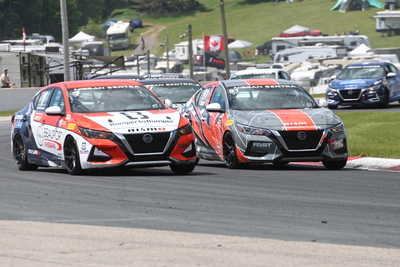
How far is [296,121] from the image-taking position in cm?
1348

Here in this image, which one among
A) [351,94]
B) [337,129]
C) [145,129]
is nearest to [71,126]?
[145,129]

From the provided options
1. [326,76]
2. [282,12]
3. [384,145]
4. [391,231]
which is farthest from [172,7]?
[391,231]

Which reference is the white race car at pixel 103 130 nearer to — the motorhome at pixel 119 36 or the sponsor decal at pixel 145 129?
the sponsor decal at pixel 145 129

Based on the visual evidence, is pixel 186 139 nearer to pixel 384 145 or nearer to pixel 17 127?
pixel 17 127

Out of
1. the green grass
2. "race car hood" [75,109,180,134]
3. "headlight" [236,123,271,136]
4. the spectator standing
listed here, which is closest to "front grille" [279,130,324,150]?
"headlight" [236,123,271,136]

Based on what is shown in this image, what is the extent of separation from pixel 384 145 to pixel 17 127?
22.4 ft

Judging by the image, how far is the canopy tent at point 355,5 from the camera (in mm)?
125625

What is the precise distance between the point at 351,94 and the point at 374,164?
49.6 ft

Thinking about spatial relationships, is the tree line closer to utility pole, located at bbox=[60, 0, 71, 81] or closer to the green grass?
utility pole, located at bbox=[60, 0, 71, 81]

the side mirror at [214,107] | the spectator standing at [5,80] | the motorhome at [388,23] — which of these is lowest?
the side mirror at [214,107]

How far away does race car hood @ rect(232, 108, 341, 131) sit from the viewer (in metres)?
13.4

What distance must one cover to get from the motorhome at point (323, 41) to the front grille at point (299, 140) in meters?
71.1

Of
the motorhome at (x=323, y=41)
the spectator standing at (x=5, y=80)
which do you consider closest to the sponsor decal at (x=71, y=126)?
the spectator standing at (x=5, y=80)

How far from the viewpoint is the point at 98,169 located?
1282 cm
